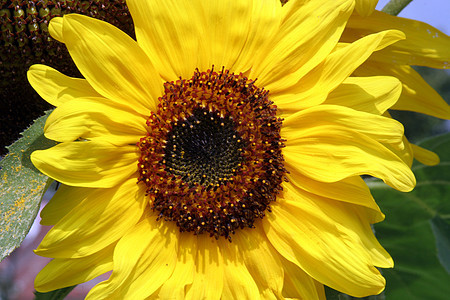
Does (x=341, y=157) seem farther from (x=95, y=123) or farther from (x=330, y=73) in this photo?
(x=95, y=123)

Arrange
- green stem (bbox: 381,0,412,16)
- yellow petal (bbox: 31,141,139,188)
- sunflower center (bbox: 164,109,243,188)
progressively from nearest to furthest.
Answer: yellow petal (bbox: 31,141,139,188)
sunflower center (bbox: 164,109,243,188)
green stem (bbox: 381,0,412,16)

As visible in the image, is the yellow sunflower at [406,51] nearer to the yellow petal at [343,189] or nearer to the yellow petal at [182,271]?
the yellow petal at [343,189]

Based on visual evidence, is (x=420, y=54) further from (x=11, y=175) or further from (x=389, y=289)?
(x=11, y=175)

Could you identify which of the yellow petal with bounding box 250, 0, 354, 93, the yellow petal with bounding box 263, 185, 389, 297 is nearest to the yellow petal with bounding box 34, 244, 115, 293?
the yellow petal with bounding box 263, 185, 389, 297

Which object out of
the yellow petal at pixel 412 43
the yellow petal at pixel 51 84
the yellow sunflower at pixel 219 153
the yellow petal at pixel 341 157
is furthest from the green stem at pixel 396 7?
the yellow petal at pixel 51 84

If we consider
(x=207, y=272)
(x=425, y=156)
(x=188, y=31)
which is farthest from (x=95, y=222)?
(x=425, y=156)

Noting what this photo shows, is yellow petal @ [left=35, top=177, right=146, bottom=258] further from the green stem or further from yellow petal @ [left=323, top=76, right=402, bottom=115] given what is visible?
the green stem

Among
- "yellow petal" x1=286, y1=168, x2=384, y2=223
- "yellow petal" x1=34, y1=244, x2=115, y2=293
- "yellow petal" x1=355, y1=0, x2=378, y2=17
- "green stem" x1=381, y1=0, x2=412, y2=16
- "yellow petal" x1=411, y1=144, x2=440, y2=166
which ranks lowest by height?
"yellow petal" x1=411, y1=144, x2=440, y2=166

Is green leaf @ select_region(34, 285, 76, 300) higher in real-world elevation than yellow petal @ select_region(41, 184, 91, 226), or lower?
lower
